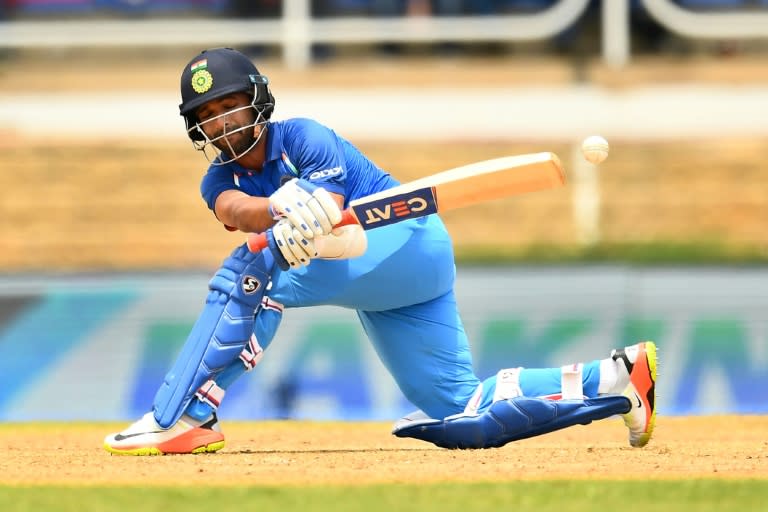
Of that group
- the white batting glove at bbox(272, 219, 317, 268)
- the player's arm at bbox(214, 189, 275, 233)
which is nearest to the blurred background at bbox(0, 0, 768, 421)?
the player's arm at bbox(214, 189, 275, 233)

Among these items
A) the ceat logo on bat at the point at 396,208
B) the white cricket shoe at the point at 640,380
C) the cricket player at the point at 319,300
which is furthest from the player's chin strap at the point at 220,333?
the white cricket shoe at the point at 640,380

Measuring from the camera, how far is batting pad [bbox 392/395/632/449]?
5.00 meters

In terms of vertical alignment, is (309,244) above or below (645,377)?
above

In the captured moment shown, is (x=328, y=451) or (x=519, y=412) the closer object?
(x=519, y=412)

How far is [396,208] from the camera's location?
4.91 metres

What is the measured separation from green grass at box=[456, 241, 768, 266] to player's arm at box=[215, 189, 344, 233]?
428 centimetres

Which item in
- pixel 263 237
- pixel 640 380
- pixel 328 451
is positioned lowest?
pixel 328 451

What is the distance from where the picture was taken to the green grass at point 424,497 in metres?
3.81

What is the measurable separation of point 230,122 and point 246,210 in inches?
12.2

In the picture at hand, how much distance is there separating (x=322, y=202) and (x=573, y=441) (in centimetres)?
182

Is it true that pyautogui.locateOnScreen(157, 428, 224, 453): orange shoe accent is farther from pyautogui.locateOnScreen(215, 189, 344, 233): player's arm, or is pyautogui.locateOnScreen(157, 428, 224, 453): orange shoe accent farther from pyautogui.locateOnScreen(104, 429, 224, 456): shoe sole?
pyautogui.locateOnScreen(215, 189, 344, 233): player's arm

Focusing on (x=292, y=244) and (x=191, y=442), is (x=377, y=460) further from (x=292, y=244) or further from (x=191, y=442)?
(x=292, y=244)

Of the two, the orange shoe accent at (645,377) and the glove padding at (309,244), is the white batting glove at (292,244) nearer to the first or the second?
the glove padding at (309,244)

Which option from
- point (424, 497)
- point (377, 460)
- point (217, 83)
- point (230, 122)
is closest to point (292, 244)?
point (230, 122)
